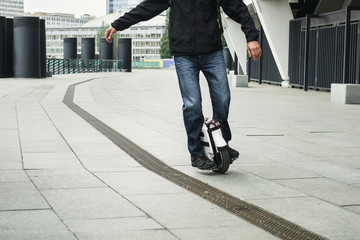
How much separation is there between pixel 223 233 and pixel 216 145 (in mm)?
1814

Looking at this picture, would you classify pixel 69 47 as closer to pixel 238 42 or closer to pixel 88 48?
pixel 88 48

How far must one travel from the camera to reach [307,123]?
1018 cm

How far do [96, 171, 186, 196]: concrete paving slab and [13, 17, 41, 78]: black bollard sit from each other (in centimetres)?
2331

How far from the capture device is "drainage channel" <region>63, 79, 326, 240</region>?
3.54m

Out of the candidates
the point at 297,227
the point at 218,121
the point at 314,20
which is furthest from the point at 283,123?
the point at 314,20

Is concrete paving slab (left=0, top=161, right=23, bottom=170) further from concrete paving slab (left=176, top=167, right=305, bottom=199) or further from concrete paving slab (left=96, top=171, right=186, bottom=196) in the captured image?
concrete paving slab (left=176, top=167, right=305, bottom=199)

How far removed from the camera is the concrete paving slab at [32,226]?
336cm

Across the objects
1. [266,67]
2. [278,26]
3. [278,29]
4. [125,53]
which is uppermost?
[278,26]

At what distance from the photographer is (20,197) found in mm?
4340

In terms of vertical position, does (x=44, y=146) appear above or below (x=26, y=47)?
below

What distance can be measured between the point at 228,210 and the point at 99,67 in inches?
1914

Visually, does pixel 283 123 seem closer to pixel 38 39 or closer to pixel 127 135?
pixel 127 135

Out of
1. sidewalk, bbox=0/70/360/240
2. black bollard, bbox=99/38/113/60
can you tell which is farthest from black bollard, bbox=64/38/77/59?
sidewalk, bbox=0/70/360/240

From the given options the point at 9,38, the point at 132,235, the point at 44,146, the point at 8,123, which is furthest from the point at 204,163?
the point at 9,38
